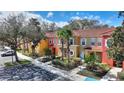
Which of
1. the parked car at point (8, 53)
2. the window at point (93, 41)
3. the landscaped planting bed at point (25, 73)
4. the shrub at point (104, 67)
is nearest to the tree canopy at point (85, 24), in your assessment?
the window at point (93, 41)

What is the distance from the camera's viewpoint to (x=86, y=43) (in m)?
4.62

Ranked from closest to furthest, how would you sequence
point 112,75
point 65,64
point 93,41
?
point 112,75 < point 93,41 < point 65,64

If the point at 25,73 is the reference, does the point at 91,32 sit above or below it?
above

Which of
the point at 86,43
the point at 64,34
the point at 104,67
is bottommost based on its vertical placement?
the point at 104,67

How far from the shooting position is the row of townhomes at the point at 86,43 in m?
4.51

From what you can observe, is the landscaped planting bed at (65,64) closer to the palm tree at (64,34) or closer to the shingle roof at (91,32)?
the palm tree at (64,34)

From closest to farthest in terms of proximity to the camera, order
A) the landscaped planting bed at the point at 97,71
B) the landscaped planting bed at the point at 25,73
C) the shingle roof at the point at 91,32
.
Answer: the shingle roof at the point at 91,32 < the landscaped planting bed at the point at 97,71 < the landscaped planting bed at the point at 25,73

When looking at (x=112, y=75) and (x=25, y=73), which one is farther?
(x=25, y=73)

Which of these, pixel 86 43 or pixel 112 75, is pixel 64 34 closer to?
pixel 86 43

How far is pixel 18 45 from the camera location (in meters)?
4.72

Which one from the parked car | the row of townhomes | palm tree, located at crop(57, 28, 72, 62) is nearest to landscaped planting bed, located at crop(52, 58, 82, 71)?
the row of townhomes

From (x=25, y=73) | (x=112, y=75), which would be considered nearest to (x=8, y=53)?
(x=25, y=73)

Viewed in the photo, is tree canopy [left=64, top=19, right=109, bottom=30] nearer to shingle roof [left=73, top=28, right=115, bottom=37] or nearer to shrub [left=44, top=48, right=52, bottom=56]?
shingle roof [left=73, top=28, right=115, bottom=37]
